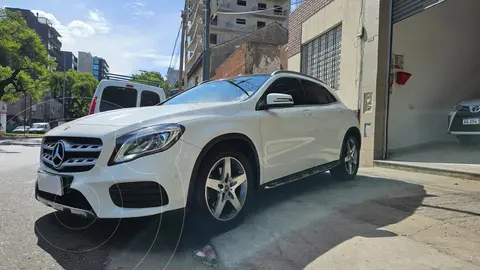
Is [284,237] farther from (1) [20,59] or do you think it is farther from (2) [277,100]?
(1) [20,59]

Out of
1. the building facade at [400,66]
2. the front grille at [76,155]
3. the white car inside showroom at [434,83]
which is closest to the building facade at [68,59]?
the building facade at [400,66]

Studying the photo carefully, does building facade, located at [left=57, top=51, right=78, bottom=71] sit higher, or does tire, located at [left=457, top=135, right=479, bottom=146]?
building facade, located at [left=57, top=51, right=78, bottom=71]

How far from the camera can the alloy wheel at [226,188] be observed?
3.27 m

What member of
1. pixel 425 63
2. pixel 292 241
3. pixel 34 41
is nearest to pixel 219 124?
pixel 292 241

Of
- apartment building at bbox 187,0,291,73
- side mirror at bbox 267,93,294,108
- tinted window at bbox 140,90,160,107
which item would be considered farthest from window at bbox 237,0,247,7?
side mirror at bbox 267,93,294,108

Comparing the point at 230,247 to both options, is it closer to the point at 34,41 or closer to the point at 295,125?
the point at 295,125

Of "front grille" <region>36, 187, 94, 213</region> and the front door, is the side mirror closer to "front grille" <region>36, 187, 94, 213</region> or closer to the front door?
the front door

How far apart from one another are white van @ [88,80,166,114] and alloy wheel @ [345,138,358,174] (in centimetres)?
503

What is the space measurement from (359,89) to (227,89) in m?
5.19

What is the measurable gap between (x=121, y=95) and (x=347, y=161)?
17.8ft

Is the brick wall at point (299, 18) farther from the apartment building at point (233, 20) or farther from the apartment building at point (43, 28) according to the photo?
the apartment building at point (43, 28)

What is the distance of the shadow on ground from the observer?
2891mm

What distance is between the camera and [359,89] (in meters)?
8.55

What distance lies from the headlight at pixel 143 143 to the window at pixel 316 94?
2.48m
